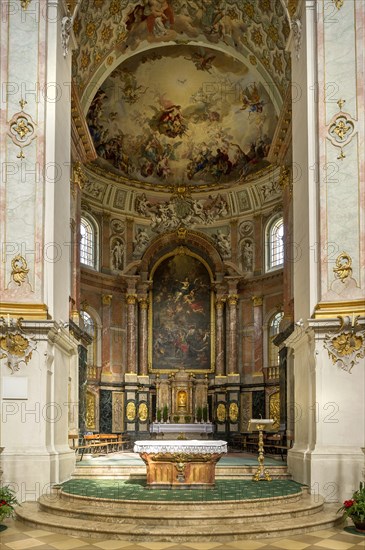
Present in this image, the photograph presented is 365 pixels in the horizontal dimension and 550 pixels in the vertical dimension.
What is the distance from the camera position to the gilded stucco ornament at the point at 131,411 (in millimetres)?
30703

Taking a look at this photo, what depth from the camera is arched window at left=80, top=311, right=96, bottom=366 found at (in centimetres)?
3051

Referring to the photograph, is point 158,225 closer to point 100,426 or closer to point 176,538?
point 100,426

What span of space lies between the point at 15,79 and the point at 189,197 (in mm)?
16605

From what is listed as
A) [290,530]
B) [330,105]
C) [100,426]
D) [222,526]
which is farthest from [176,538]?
[100,426]

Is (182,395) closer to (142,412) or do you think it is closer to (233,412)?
(142,412)

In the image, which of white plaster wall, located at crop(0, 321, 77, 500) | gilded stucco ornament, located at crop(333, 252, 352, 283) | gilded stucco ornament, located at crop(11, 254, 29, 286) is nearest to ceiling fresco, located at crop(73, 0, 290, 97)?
gilded stucco ornament, located at crop(11, 254, 29, 286)

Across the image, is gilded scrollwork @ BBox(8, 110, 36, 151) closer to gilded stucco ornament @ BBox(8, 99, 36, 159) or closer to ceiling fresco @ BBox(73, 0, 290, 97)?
gilded stucco ornament @ BBox(8, 99, 36, 159)

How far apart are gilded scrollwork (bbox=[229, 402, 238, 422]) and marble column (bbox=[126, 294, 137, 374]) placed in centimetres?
418

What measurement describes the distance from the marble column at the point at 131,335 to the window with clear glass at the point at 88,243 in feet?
7.25

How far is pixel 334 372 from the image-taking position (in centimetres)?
1581

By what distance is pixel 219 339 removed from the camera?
32031 mm

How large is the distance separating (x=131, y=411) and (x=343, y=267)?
16588mm

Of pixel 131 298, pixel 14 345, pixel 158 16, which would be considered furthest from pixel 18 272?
pixel 131 298

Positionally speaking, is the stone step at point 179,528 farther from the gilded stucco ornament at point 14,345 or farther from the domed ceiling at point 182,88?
the domed ceiling at point 182,88
